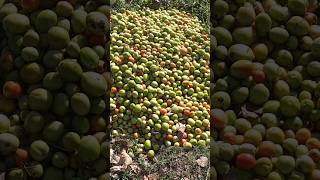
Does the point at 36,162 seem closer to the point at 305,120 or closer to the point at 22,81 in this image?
the point at 22,81

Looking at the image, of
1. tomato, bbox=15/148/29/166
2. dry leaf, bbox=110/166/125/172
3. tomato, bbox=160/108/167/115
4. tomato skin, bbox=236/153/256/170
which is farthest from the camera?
tomato, bbox=160/108/167/115

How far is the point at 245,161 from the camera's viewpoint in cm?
182

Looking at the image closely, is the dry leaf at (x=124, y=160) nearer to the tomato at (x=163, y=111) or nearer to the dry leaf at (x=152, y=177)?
the dry leaf at (x=152, y=177)

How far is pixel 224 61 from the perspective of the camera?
1.93 meters

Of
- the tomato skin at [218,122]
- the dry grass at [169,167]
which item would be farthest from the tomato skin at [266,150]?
the dry grass at [169,167]

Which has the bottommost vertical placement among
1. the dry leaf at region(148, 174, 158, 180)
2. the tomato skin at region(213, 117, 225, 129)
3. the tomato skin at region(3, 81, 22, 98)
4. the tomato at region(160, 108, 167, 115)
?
the dry leaf at region(148, 174, 158, 180)

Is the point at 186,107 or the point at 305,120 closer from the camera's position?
the point at 305,120

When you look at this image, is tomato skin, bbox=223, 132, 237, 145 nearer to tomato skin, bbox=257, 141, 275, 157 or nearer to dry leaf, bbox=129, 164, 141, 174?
tomato skin, bbox=257, 141, 275, 157

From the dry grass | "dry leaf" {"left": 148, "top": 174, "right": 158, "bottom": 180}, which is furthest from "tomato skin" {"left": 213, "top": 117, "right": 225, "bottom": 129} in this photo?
"dry leaf" {"left": 148, "top": 174, "right": 158, "bottom": 180}

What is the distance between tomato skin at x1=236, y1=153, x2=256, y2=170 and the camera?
181cm

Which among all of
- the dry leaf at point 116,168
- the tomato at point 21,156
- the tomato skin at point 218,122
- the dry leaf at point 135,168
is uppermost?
the tomato skin at point 218,122

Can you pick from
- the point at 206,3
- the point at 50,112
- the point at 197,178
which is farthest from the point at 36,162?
the point at 206,3

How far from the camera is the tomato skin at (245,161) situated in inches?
71.4

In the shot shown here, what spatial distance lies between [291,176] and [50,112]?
3.03ft
